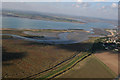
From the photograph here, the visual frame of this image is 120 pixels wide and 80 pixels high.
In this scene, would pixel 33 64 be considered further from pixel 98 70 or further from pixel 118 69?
pixel 118 69

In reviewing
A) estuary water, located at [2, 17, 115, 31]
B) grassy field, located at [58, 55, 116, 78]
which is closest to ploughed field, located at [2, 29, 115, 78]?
grassy field, located at [58, 55, 116, 78]

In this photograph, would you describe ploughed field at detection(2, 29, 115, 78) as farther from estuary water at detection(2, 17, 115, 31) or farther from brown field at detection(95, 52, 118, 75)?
estuary water at detection(2, 17, 115, 31)

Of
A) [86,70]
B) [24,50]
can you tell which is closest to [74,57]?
[86,70]

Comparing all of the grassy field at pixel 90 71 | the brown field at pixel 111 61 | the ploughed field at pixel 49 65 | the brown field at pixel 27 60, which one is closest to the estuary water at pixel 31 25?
the brown field at pixel 27 60

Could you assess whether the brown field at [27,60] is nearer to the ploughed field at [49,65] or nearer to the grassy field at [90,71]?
the ploughed field at [49,65]

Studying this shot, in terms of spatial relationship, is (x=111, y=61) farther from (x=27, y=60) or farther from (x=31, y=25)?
(x=31, y=25)

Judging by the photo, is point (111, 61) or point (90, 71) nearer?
point (90, 71)

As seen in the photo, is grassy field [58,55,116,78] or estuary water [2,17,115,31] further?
estuary water [2,17,115,31]

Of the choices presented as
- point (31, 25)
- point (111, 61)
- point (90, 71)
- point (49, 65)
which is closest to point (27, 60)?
point (49, 65)
